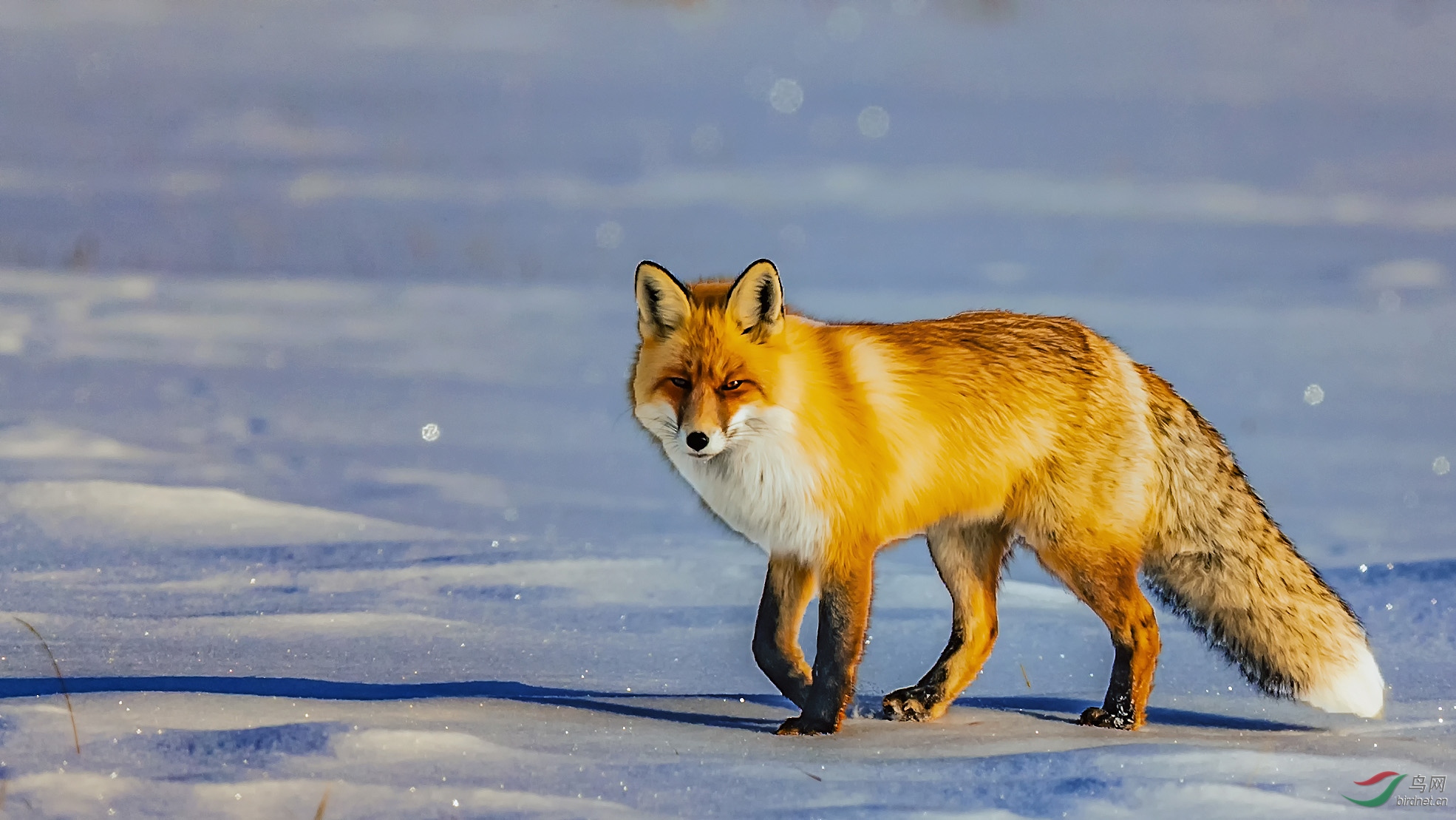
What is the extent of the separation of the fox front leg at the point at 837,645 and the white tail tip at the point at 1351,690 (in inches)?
76.3

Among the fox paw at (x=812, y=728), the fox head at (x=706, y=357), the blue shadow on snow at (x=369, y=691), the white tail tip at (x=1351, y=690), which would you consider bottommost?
the blue shadow on snow at (x=369, y=691)

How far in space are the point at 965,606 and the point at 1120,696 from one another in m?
0.71

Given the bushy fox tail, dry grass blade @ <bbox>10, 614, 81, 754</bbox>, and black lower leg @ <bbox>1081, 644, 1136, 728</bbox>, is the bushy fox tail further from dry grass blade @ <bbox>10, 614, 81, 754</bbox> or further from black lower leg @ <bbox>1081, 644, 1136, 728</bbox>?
dry grass blade @ <bbox>10, 614, 81, 754</bbox>

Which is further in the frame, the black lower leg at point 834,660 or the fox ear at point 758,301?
the black lower leg at point 834,660

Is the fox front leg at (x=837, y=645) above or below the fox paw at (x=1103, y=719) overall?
above

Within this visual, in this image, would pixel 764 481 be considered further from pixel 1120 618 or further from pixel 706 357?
pixel 1120 618

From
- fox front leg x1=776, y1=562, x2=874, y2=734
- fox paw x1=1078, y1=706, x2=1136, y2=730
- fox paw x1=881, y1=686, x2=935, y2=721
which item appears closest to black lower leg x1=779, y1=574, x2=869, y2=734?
fox front leg x1=776, y1=562, x2=874, y2=734

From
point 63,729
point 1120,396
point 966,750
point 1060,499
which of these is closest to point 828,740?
point 966,750

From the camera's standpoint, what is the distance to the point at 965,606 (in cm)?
570

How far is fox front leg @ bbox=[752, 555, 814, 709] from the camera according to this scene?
522 cm

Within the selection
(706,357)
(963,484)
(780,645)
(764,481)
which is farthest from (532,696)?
(963,484)

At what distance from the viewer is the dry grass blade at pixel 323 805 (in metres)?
3.96

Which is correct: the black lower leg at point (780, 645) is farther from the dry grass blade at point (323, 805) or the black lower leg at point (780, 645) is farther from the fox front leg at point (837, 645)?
the dry grass blade at point (323, 805)

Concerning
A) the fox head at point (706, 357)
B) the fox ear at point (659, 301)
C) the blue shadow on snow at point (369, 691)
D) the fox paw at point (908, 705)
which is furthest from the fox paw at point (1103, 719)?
the fox ear at point (659, 301)
